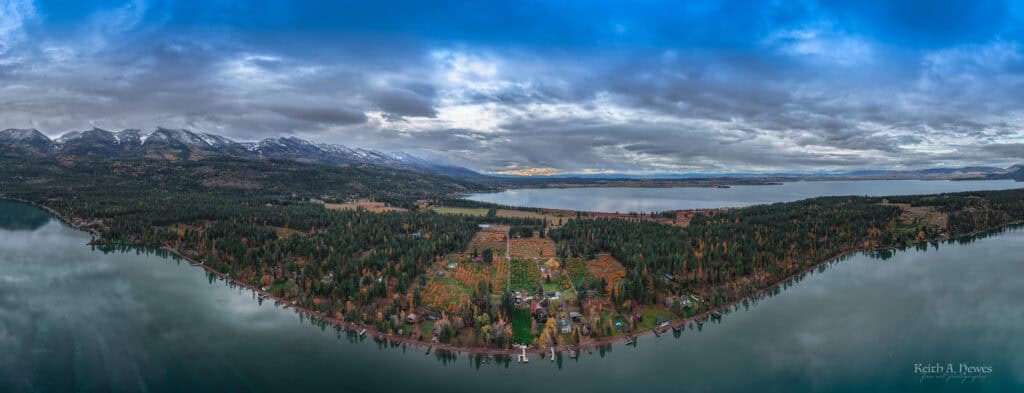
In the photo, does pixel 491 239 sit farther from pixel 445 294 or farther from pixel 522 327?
pixel 522 327

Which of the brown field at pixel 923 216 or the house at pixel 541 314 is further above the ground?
the brown field at pixel 923 216

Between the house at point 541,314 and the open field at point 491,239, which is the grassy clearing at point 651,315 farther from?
the open field at point 491,239

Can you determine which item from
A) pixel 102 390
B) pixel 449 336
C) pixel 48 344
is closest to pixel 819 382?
pixel 449 336

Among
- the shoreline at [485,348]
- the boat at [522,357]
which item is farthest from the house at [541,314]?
the boat at [522,357]

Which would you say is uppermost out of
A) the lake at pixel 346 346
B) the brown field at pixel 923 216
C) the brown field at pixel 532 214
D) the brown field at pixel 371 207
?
the brown field at pixel 923 216

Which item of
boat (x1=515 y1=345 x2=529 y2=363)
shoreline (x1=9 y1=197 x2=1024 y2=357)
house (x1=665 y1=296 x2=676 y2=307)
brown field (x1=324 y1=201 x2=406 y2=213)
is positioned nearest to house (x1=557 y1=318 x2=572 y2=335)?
shoreline (x1=9 y1=197 x2=1024 y2=357)

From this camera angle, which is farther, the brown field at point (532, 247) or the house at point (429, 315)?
the brown field at point (532, 247)

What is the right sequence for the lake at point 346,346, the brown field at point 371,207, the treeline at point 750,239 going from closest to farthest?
the lake at point 346,346 < the treeline at point 750,239 < the brown field at point 371,207
